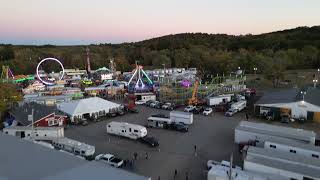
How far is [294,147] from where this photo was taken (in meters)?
8.93

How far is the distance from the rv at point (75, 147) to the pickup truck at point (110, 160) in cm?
44

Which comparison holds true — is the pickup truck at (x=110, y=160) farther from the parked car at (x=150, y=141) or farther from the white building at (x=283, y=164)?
the white building at (x=283, y=164)

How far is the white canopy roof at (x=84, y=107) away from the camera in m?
14.6

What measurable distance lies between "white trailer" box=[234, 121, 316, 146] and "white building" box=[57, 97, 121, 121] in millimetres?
7334

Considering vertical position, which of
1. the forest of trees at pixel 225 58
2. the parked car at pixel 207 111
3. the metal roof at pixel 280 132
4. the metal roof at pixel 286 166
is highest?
the forest of trees at pixel 225 58

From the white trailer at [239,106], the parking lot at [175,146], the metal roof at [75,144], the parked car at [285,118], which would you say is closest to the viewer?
the parking lot at [175,146]

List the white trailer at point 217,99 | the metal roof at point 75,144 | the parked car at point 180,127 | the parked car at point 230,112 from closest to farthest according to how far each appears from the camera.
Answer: the metal roof at point 75,144 < the parked car at point 180,127 < the parked car at point 230,112 < the white trailer at point 217,99

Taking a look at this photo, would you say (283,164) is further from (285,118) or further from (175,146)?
(285,118)

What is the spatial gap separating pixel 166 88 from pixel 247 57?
15064 mm

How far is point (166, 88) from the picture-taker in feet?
62.1

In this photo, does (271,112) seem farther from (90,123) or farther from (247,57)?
(247,57)

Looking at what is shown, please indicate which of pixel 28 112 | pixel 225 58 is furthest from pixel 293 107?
pixel 225 58

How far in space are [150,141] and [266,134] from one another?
157 inches

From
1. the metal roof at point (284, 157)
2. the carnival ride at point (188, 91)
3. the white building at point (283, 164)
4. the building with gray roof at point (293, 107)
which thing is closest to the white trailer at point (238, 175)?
the white building at point (283, 164)
